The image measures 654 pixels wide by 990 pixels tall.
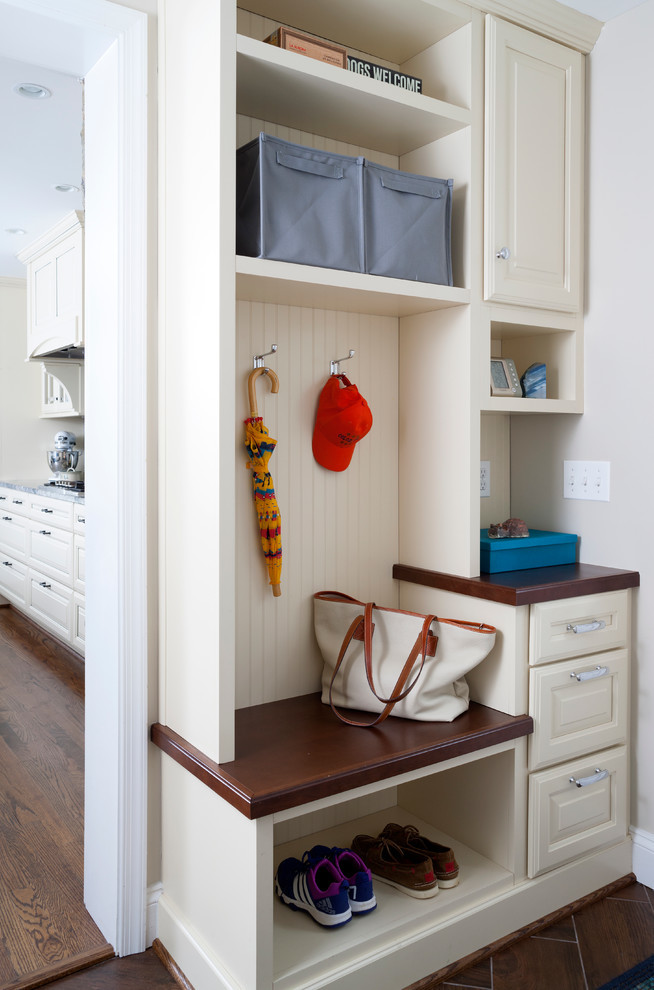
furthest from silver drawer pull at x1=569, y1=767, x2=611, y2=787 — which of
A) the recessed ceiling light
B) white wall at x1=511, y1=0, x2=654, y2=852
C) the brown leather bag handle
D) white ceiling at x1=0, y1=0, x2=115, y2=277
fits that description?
the recessed ceiling light

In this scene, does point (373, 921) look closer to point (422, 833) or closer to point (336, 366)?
point (422, 833)

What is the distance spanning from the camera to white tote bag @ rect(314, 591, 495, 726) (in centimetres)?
183

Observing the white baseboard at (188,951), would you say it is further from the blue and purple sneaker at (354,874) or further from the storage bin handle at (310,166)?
the storage bin handle at (310,166)

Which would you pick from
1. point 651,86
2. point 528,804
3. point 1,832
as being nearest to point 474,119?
point 651,86

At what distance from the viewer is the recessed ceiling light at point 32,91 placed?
2852mm

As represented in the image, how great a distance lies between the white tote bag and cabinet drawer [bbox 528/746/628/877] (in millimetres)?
343

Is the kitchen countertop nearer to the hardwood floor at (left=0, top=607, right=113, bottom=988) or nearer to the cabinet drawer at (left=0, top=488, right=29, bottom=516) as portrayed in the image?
the cabinet drawer at (left=0, top=488, right=29, bottom=516)

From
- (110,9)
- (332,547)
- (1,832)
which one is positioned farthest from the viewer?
(1,832)

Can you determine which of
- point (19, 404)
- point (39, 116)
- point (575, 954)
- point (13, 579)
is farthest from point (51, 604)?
point (575, 954)

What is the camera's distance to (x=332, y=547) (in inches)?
83.4

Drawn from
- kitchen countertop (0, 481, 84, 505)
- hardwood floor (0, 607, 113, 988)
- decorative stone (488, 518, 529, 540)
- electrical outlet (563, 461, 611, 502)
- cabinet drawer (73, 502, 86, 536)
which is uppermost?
electrical outlet (563, 461, 611, 502)

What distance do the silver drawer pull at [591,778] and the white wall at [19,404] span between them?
4.88 m

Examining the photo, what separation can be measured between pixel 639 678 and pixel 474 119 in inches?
62.8

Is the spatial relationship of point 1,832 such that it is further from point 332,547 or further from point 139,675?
point 332,547
